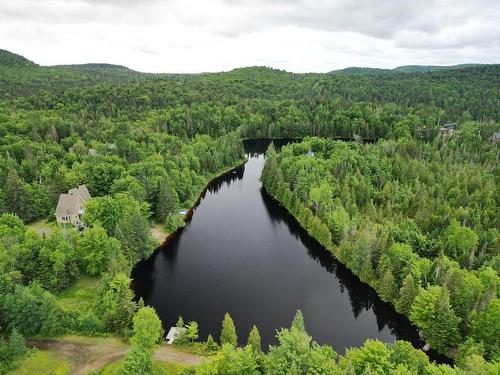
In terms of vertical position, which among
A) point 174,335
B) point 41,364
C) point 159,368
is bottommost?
point 41,364

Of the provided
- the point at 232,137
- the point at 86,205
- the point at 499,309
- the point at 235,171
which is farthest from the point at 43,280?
the point at 232,137

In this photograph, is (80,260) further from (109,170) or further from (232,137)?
(232,137)

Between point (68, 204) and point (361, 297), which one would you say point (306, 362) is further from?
point (68, 204)

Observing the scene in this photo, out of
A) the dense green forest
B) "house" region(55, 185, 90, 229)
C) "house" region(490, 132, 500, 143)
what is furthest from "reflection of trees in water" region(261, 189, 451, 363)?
"house" region(490, 132, 500, 143)

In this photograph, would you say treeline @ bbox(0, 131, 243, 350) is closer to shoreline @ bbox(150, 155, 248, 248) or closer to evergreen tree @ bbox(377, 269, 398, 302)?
shoreline @ bbox(150, 155, 248, 248)

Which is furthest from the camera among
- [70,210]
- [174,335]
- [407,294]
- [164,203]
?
[164,203]

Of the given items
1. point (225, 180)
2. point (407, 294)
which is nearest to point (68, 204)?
point (225, 180)
